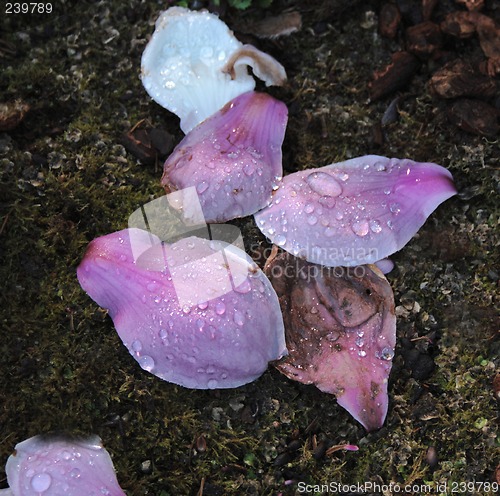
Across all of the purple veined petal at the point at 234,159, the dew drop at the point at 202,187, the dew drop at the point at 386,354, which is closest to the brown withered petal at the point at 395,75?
the purple veined petal at the point at 234,159

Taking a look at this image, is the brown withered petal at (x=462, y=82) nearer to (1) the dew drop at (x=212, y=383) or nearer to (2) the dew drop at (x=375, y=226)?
(2) the dew drop at (x=375, y=226)

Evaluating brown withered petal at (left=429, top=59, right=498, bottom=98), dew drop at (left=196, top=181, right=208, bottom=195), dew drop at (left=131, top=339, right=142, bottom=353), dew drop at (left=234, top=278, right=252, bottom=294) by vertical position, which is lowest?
dew drop at (left=131, top=339, right=142, bottom=353)

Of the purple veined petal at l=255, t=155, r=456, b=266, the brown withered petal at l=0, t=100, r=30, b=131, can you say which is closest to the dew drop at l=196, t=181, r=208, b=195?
the purple veined petal at l=255, t=155, r=456, b=266

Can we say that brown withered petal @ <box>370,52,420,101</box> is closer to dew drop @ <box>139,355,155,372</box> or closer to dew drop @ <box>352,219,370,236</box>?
dew drop @ <box>352,219,370,236</box>

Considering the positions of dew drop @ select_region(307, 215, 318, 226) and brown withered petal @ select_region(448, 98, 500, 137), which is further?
brown withered petal @ select_region(448, 98, 500, 137)

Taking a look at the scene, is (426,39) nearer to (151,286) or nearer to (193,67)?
(193,67)

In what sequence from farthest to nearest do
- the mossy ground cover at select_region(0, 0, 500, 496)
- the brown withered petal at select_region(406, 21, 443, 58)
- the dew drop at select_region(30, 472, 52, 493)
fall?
the brown withered petal at select_region(406, 21, 443, 58)
the mossy ground cover at select_region(0, 0, 500, 496)
the dew drop at select_region(30, 472, 52, 493)

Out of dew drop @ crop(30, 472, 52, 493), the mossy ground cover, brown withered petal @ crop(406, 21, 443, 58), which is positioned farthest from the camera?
brown withered petal @ crop(406, 21, 443, 58)
